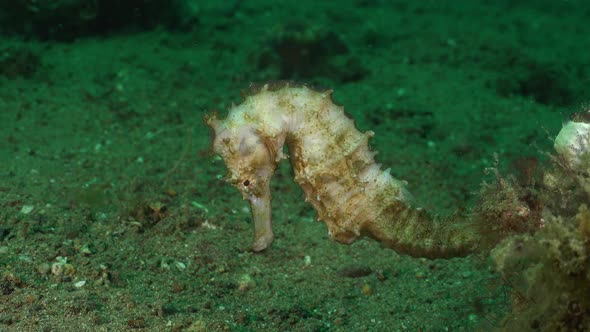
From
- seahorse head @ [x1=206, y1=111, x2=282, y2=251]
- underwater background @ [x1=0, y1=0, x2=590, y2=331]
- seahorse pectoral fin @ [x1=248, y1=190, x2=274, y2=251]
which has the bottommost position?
underwater background @ [x1=0, y1=0, x2=590, y2=331]

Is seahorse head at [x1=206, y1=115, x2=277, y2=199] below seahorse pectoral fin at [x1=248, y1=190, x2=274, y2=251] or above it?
above

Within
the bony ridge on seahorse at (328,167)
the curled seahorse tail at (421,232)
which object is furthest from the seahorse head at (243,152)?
the curled seahorse tail at (421,232)

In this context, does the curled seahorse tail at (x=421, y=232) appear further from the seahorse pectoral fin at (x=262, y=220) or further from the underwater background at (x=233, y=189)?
the seahorse pectoral fin at (x=262, y=220)

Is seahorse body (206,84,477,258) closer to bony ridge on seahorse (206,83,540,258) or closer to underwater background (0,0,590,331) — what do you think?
bony ridge on seahorse (206,83,540,258)

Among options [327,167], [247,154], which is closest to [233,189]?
[247,154]

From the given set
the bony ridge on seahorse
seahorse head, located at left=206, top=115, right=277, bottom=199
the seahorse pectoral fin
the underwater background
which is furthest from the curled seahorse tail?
seahorse head, located at left=206, top=115, right=277, bottom=199

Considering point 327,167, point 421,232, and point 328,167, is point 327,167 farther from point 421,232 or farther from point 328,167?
point 421,232

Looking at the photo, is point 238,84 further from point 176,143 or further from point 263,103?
point 263,103
